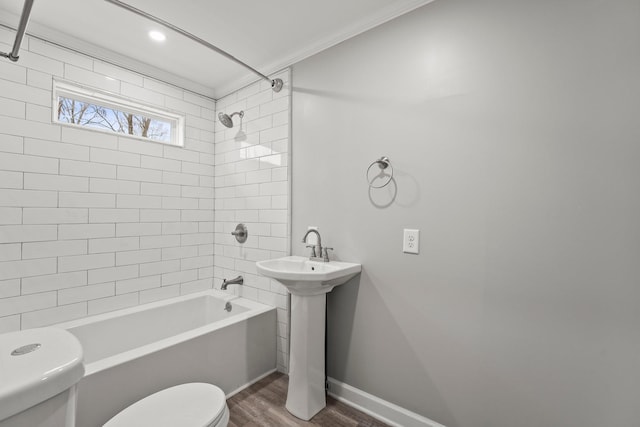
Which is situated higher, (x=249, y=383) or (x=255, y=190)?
(x=255, y=190)

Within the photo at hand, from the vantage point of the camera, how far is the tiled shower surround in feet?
6.12

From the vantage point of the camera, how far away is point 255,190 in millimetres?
2555

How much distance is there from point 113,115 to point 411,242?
2590 mm

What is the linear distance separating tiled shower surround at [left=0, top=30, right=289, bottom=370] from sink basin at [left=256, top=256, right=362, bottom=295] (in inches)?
16.5

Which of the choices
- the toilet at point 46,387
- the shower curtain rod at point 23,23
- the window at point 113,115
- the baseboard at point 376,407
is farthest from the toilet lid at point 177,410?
the window at point 113,115

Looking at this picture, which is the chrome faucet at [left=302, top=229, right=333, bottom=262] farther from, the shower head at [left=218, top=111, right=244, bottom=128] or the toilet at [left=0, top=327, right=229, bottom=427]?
the shower head at [left=218, top=111, right=244, bottom=128]

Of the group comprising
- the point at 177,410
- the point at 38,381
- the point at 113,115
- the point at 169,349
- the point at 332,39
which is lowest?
the point at 177,410

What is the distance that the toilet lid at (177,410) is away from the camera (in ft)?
4.18

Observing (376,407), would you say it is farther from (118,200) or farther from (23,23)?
(23,23)

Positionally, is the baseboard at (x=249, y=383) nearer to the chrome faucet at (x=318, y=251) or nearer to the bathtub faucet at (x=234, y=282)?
the bathtub faucet at (x=234, y=282)

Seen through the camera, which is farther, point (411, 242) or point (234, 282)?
point (234, 282)

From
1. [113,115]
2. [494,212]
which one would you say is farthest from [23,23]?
[494,212]

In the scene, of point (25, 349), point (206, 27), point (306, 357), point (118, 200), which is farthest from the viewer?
point (118, 200)

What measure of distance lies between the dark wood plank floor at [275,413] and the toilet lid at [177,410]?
453mm
